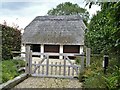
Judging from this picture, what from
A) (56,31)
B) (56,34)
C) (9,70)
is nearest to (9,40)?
(9,70)

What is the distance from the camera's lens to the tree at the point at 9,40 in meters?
6.07

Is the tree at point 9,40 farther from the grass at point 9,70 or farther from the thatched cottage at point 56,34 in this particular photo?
the thatched cottage at point 56,34

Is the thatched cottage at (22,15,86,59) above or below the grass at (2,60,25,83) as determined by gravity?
above

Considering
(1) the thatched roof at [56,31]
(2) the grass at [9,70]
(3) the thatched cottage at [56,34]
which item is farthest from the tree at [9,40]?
(1) the thatched roof at [56,31]

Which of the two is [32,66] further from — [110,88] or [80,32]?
[80,32]

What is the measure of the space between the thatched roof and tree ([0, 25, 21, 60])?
325 centimetres

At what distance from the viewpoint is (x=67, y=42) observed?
425 inches

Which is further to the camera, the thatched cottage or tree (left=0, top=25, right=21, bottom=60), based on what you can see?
the thatched cottage

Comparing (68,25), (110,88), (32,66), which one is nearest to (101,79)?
(110,88)

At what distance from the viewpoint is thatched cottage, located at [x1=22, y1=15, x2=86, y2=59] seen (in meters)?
10.8

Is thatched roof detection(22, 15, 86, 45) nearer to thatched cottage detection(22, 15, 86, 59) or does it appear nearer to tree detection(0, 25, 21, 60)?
thatched cottage detection(22, 15, 86, 59)

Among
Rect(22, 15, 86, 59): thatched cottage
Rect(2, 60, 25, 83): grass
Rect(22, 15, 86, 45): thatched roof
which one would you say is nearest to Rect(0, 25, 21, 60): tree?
Rect(2, 60, 25, 83): grass

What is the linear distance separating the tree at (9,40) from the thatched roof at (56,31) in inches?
128

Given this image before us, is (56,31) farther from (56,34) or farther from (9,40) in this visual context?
(9,40)
